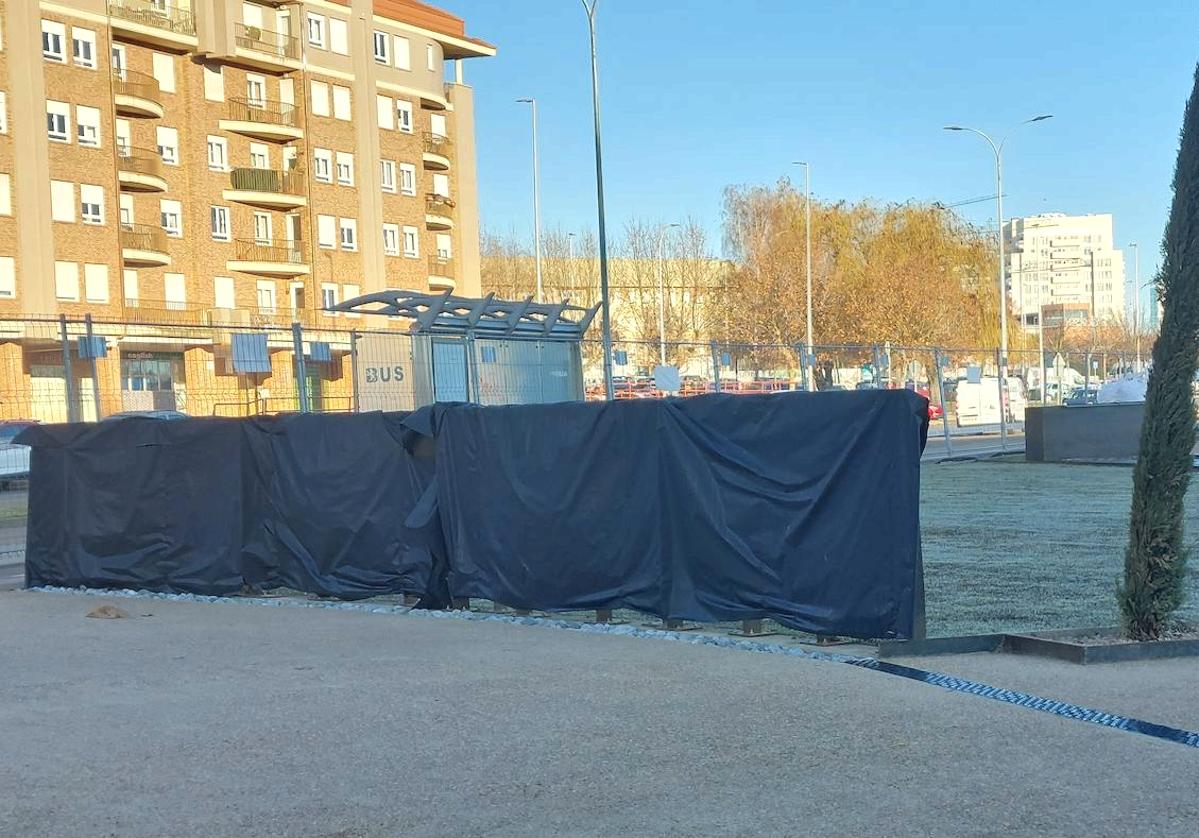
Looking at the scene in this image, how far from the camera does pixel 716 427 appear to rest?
9.84 meters

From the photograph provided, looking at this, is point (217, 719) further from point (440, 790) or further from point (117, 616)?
point (117, 616)

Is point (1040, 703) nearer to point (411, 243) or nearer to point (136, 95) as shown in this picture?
point (136, 95)

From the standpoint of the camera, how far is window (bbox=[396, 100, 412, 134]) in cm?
6481

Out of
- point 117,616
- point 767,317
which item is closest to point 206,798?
point 117,616

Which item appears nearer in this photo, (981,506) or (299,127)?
(981,506)

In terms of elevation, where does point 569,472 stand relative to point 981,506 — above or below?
above

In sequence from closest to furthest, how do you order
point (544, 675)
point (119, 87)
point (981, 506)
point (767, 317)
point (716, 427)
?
point (544, 675)
point (716, 427)
point (981, 506)
point (119, 87)
point (767, 317)

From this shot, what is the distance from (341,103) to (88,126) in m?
13.3

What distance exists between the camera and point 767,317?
212ft

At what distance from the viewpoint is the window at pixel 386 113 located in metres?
63.7

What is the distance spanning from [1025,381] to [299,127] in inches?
1248

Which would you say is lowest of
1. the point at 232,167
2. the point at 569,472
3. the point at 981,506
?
the point at 981,506

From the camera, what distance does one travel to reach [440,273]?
222 ft

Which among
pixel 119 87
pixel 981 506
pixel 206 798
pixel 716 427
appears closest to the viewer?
pixel 206 798
